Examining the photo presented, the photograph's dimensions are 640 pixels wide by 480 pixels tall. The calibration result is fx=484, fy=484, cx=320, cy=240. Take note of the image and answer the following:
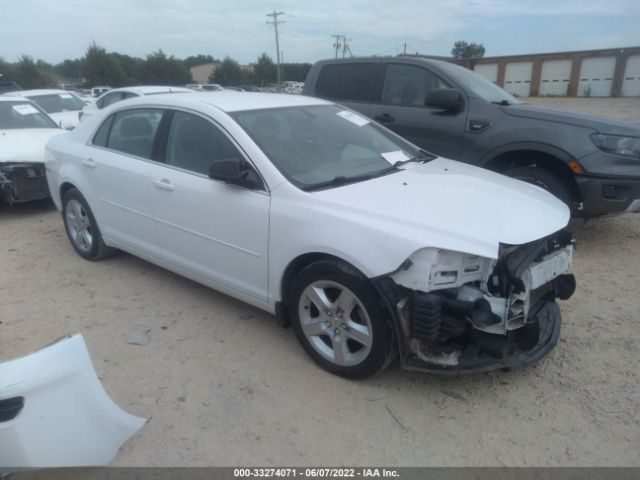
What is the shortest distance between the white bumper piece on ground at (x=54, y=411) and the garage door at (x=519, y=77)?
49733mm

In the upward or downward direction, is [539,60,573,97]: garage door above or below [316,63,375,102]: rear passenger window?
above

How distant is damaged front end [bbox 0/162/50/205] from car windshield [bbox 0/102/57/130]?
65.1 inches

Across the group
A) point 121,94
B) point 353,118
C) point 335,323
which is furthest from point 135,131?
Result: point 121,94

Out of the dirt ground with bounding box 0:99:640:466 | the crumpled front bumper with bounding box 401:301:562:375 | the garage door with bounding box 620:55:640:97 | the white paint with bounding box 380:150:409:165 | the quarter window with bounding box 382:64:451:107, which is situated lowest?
the dirt ground with bounding box 0:99:640:466

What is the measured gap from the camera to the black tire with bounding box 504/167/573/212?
470 centimetres

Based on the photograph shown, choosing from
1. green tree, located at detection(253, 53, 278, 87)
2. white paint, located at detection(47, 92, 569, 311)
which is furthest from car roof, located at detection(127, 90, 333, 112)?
green tree, located at detection(253, 53, 278, 87)

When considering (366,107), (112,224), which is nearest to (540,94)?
(366,107)

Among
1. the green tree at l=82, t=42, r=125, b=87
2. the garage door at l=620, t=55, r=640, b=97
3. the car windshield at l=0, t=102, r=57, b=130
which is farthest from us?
the green tree at l=82, t=42, r=125, b=87

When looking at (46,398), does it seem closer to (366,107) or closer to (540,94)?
(366,107)

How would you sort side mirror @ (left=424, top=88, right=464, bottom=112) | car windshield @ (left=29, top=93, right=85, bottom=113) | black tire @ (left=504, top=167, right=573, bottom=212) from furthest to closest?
1. car windshield @ (left=29, top=93, right=85, bottom=113)
2. side mirror @ (left=424, top=88, right=464, bottom=112)
3. black tire @ (left=504, top=167, right=573, bottom=212)

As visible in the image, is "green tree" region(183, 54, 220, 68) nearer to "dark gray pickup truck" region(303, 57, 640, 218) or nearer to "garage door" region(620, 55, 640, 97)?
"garage door" region(620, 55, 640, 97)

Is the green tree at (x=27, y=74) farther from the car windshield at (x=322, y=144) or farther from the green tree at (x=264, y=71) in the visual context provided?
the car windshield at (x=322, y=144)

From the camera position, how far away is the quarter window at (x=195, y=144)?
3385mm

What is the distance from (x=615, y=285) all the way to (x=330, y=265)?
282 centimetres
